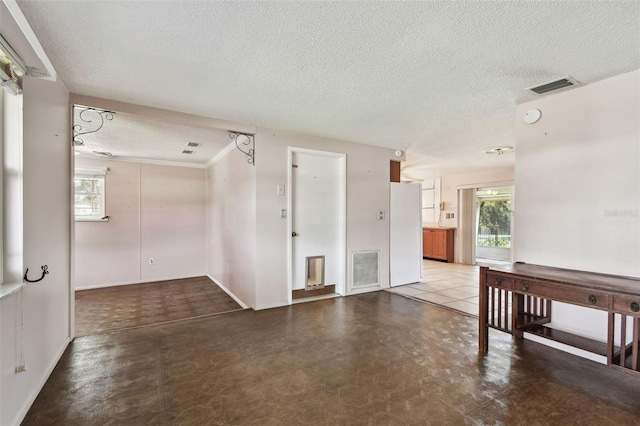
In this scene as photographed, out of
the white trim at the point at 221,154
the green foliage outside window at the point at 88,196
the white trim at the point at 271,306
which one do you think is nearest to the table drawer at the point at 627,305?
the white trim at the point at 271,306

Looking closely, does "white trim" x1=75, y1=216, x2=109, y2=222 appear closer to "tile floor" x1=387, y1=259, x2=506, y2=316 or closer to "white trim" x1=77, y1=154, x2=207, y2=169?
"white trim" x1=77, y1=154, x2=207, y2=169

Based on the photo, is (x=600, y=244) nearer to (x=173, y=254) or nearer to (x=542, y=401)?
(x=542, y=401)

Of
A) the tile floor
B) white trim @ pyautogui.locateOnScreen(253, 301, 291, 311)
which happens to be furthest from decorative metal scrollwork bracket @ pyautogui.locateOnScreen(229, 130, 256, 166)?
the tile floor

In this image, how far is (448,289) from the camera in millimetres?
4910

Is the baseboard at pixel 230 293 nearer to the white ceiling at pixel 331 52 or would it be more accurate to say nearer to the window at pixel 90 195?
the window at pixel 90 195

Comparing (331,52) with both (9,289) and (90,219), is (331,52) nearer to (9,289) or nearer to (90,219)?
(9,289)

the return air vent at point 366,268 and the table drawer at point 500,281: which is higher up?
the table drawer at point 500,281

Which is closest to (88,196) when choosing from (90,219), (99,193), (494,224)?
(99,193)

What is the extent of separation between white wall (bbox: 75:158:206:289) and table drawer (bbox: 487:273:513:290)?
17.9ft

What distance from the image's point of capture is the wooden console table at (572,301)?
6.02ft

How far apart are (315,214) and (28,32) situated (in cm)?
329

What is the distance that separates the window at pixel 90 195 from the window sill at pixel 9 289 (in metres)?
4.13

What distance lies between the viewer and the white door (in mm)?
4184

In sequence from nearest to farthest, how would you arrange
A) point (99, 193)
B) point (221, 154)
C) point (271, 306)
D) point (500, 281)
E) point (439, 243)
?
1. point (500, 281)
2. point (271, 306)
3. point (221, 154)
4. point (99, 193)
5. point (439, 243)
